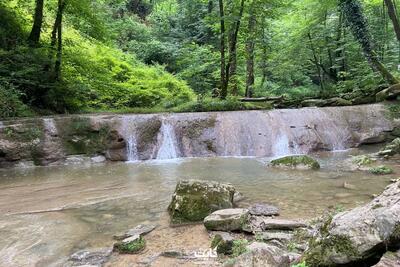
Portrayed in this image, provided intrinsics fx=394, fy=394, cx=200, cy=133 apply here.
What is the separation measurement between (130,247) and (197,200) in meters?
1.44

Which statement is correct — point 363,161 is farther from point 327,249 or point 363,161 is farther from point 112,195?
point 327,249

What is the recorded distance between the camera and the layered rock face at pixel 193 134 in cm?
1065

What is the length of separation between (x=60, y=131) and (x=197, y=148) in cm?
392

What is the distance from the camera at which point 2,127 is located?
10172 millimetres

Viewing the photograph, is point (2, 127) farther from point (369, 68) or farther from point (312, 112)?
point (369, 68)

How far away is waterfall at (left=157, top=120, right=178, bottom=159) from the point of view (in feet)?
37.8

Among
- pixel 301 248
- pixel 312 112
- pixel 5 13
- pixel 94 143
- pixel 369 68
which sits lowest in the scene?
pixel 301 248

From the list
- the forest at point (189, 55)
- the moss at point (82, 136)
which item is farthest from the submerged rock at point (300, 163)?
the forest at point (189, 55)

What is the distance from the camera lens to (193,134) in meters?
11.9

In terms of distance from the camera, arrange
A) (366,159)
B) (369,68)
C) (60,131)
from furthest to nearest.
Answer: (369,68)
(60,131)
(366,159)

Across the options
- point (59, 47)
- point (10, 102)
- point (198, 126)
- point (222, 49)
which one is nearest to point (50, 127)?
point (10, 102)

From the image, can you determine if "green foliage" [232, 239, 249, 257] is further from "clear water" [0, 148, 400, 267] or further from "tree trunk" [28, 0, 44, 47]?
"tree trunk" [28, 0, 44, 47]

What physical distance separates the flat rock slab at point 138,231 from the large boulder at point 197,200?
363mm

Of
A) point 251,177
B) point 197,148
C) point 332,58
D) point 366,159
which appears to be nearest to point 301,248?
point 251,177
